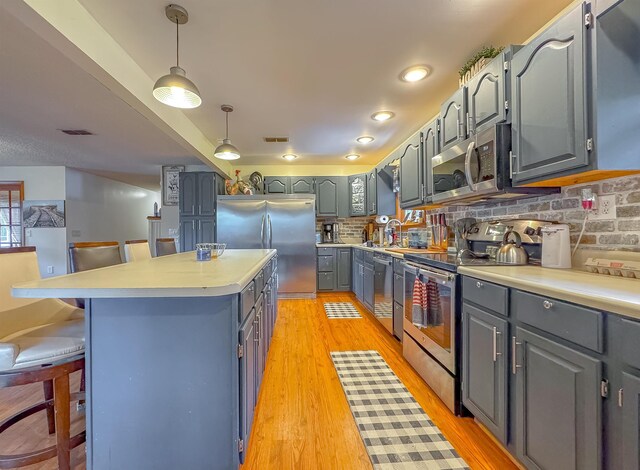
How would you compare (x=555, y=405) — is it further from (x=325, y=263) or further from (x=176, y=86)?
(x=325, y=263)

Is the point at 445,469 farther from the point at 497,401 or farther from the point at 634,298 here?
the point at 634,298

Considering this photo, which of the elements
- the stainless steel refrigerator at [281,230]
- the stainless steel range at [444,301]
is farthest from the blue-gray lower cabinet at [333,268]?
the stainless steel range at [444,301]

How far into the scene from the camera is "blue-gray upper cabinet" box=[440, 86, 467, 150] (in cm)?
208

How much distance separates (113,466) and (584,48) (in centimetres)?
256

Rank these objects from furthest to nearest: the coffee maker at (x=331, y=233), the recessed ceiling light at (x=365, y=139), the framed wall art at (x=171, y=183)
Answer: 1. the coffee maker at (x=331, y=233)
2. the framed wall art at (x=171, y=183)
3. the recessed ceiling light at (x=365, y=139)

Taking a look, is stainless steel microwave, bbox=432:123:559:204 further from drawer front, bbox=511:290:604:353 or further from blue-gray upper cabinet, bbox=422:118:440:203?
drawer front, bbox=511:290:604:353

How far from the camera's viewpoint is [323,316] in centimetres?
374

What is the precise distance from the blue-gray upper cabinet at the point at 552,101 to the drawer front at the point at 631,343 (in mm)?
752

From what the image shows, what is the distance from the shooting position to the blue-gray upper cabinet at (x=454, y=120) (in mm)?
2084

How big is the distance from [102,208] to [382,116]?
623cm

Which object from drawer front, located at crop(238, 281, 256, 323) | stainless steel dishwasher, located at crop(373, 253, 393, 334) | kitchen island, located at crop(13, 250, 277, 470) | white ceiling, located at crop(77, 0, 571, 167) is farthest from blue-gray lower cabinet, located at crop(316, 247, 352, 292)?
kitchen island, located at crop(13, 250, 277, 470)

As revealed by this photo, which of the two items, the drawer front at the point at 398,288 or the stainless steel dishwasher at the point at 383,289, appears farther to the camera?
the stainless steel dishwasher at the point at 383,289

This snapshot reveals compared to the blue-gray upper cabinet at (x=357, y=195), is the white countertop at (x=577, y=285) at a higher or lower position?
lower

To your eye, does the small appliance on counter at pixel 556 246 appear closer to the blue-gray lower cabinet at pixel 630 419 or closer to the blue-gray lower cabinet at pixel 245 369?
the blue-gray lower cabinet at pixel 630 419
